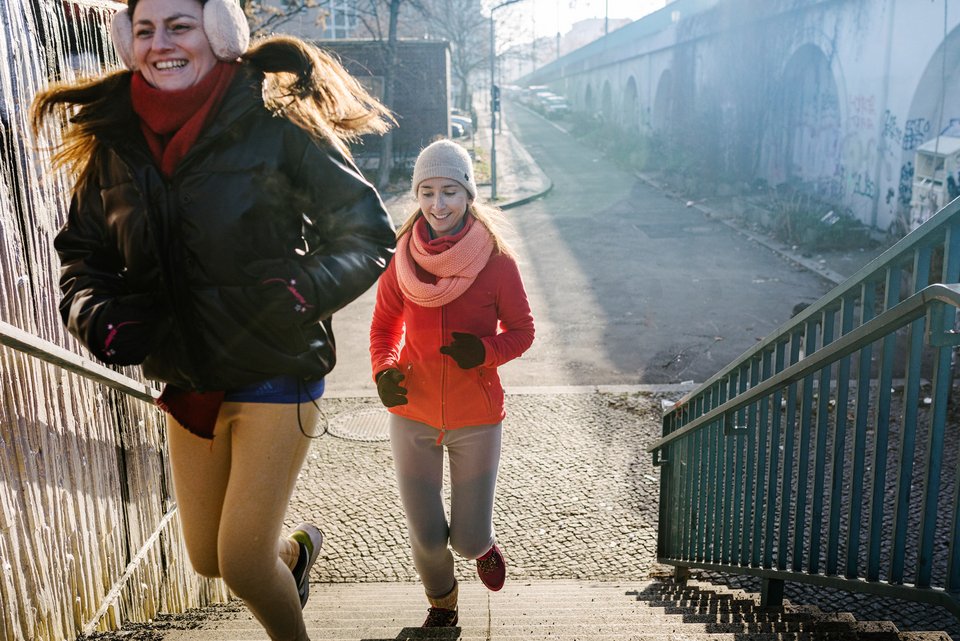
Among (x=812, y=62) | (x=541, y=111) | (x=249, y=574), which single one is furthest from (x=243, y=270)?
(x=541, y=111)

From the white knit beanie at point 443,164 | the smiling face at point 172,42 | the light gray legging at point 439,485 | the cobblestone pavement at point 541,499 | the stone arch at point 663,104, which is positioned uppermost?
the stone arch at point 663,104

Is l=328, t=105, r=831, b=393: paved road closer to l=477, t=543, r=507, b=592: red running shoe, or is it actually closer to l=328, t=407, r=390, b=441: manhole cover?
l=328, t=407, r=390, b=441: manhole cover

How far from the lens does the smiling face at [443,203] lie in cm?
320

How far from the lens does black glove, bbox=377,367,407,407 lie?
10.1 feet

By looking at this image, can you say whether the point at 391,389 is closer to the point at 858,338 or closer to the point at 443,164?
the point at 443,164

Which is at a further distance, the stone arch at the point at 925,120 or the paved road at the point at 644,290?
the stone arch at the point at 925,120

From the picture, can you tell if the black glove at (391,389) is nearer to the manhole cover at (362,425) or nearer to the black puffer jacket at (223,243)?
the black puffer jacket at (223,243)

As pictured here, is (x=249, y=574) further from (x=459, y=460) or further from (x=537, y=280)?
(x=537, y=280)

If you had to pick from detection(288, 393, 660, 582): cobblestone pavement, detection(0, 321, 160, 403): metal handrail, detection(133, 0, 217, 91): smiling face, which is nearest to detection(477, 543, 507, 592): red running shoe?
detection(0, 321, 160, 403): metal handrail

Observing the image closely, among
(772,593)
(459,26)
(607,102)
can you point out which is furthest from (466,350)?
(607,102)

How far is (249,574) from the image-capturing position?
91.4 inches

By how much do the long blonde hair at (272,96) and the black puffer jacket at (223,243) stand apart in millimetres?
37

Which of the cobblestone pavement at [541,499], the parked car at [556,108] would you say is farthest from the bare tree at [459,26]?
the cobblestone pavement at [541,499]

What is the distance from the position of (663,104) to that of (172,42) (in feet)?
97.0
